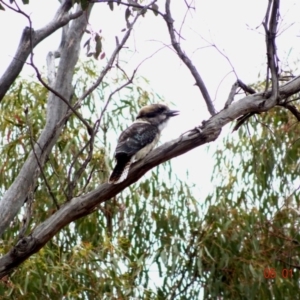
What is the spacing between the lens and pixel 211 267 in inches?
254

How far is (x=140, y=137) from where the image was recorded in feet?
17.6

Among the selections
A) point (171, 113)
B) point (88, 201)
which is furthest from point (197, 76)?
point (171, 113)

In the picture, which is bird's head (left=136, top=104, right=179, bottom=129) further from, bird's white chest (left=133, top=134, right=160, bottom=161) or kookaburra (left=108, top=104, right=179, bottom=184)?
bird's white chest (left=133, top=134, right=160, bottom=161)

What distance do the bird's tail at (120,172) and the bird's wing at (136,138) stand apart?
21cm

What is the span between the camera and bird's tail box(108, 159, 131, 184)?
13.9ft

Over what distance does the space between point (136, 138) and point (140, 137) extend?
0.05 m

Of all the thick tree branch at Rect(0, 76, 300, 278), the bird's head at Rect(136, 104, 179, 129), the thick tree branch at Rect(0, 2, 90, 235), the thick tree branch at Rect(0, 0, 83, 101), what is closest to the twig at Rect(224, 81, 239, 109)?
the thick tree branch at Rect(0, 76, 300, 278)

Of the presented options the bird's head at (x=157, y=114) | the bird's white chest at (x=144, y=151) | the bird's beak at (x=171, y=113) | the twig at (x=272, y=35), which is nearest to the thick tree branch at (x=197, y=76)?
the twig at (x=272, y=35)

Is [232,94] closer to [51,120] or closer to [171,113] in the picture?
[51,120]

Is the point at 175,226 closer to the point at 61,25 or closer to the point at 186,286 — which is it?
the point at 186,286

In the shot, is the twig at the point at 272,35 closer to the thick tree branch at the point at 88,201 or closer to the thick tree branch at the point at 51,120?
the thick tree branch at the point at 88,201

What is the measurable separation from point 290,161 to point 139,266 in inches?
53.8

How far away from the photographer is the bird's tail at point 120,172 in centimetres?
423

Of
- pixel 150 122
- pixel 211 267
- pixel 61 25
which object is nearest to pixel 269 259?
pixel 211 267
